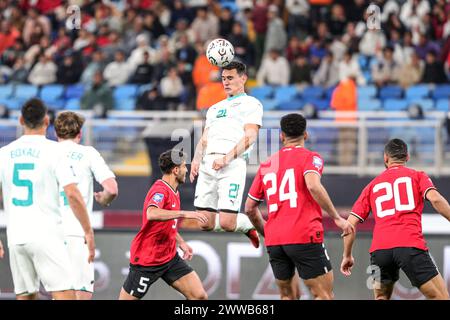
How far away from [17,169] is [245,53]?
43.2 feet

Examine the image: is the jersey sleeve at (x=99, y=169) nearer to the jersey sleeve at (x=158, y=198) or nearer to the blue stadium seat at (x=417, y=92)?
the jersey sleeve at (x=158, y=198)

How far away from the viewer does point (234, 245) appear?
55.6ft

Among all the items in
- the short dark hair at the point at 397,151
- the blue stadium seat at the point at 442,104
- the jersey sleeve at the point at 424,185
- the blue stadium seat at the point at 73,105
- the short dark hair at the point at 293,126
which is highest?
the blue stadium seat at the point at 73,105

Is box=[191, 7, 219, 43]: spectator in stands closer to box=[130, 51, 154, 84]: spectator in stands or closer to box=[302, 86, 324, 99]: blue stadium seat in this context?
box=[130, 51, 154, 84]: spectator in stands

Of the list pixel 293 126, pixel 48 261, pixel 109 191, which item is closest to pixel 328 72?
pixel 293 126

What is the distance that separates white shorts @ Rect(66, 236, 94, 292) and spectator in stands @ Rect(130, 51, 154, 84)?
10.9 meters

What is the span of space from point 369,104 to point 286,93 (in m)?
1.77

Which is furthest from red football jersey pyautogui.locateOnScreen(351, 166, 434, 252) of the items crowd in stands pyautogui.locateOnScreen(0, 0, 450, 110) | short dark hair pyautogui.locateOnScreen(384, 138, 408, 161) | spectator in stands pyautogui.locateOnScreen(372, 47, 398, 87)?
spectator in stands pyautogui.locateOnScreen(372, 47, 398, 87)

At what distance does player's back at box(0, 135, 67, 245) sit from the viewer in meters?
9.79

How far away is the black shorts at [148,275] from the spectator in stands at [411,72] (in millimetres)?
9839

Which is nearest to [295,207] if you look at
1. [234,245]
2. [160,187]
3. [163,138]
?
[160,187]

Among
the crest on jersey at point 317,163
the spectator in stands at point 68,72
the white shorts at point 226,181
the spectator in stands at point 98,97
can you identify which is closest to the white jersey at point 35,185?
the crest on jersey at point 317,163

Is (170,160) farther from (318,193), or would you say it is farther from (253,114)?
(318,193)

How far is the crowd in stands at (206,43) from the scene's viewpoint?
21.1 metres
